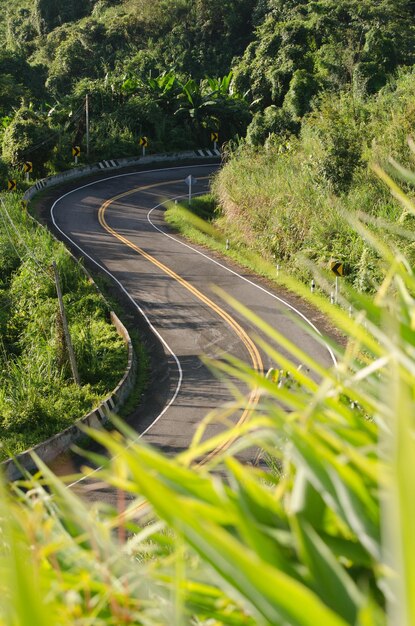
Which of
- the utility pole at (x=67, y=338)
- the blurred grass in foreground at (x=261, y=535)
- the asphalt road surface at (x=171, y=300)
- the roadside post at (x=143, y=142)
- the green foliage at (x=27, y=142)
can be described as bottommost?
the asphalt road surface at (x=171, y=300)

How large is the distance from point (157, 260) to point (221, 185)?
640 cm

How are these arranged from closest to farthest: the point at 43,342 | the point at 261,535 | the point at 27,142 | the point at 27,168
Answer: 1. the point at 261,535
2. the point at 43,342
3. the point at 27,168
4. the point at 27,142

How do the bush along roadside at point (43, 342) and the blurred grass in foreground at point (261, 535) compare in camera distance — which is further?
the bush along roadside at point (43, 342)

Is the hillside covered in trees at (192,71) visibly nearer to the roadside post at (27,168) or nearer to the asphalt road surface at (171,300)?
the roadside post at (27,168)

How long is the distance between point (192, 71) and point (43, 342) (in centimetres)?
5383

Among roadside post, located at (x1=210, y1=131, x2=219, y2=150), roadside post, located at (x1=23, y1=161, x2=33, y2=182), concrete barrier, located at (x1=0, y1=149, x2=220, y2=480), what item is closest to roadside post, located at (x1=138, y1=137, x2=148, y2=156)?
roadside post, located at (x1=210, y1=131, x2=219, y2=150)

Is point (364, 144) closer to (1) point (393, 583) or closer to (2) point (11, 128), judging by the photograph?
(2) point (11, 128)

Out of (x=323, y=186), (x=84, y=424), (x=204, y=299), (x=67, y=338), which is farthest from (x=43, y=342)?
(x=323, y=186)

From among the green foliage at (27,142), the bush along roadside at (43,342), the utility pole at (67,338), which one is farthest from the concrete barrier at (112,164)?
the utility pole at (67,338)

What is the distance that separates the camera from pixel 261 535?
57.7 inches

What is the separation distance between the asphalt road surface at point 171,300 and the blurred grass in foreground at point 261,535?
39.5ft

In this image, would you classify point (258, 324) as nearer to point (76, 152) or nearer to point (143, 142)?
point (76, 152)

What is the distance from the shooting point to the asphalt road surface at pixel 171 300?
69.3ft

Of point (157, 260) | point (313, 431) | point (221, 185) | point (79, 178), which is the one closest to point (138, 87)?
point (79, 178)
